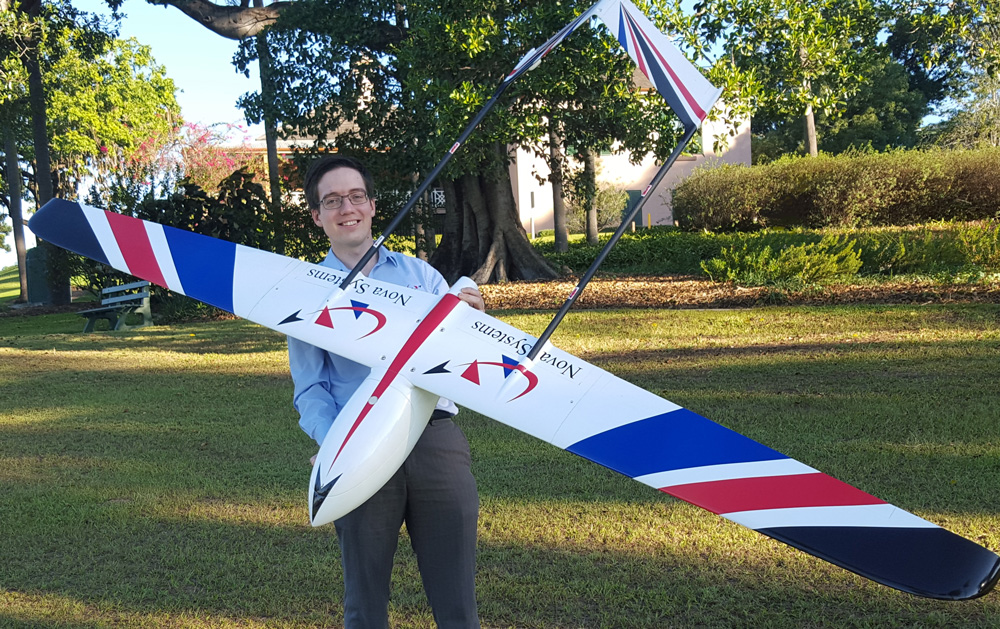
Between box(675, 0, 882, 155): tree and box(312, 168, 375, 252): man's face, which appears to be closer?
box(312, 168, 375, 252): man's face

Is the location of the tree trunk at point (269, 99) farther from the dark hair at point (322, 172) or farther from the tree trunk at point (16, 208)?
the dark hair at point (322, 172)

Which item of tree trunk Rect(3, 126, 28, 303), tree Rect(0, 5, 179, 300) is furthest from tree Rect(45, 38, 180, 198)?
tree trunk Rect(3, 126, 28, 303)

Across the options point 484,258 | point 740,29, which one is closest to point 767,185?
point 484,258

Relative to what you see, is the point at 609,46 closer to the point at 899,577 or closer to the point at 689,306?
the point at 689,306

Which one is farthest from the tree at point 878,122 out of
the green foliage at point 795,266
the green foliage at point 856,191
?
the green foliage at point 795,266

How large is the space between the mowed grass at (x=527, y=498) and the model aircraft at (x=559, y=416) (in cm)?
159

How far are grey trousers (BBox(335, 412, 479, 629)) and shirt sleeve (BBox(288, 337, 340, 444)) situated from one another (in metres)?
0.29

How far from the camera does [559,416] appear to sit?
237cm

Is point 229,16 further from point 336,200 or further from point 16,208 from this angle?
point 336,200

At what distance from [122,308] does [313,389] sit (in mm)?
12500

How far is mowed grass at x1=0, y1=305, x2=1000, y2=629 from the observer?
3.72 meters

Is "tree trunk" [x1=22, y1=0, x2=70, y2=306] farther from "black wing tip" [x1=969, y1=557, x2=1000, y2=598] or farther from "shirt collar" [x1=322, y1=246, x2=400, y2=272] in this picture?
"black wing tip" [x1=969, y1=557, x2=1000, y2=598]

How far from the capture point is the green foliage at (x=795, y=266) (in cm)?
1261

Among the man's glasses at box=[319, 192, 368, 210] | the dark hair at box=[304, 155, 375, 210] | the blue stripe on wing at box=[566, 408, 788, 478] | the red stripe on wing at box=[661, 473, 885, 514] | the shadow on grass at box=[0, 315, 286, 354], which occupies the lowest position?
the shadow on grass at box=[0, 315, 286, 354]
